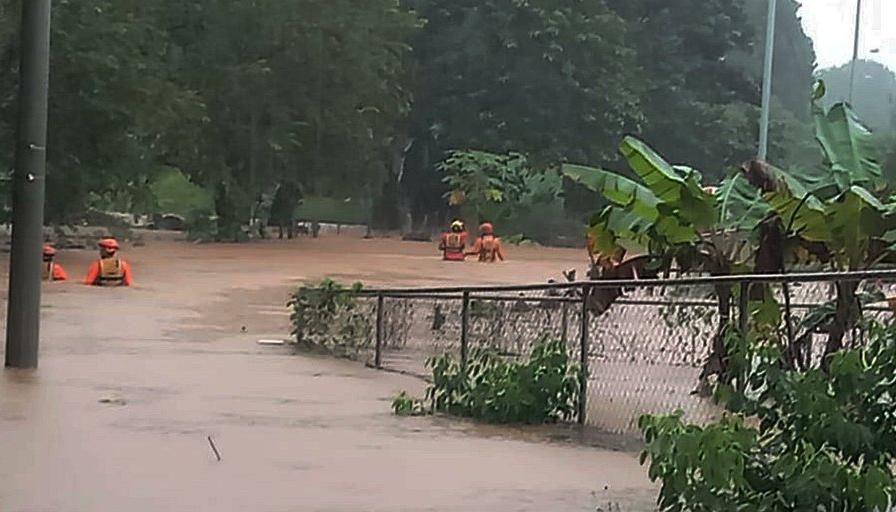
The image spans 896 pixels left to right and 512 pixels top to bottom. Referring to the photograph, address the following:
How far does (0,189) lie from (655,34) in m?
33.2

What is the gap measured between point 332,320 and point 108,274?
1310cm

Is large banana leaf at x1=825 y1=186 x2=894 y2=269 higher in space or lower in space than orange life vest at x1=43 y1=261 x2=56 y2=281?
higher

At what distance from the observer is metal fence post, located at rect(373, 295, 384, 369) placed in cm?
1616

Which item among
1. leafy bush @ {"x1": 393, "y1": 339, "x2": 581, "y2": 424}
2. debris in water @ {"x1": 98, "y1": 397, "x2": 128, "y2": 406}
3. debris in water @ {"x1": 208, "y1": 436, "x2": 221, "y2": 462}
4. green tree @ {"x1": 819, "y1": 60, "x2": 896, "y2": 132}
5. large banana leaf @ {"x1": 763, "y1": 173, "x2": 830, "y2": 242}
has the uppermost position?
green tree @ {"x1": 819, "y1": 60, "x2": 896, "y2": 132}

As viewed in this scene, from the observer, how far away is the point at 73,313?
2284 centimetres

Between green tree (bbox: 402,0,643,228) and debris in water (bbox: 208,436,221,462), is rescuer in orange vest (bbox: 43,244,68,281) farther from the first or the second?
green tree (bbox: 402,0,643,228)

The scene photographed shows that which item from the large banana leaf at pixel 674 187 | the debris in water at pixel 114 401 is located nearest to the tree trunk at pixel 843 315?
the large banana leaf at pixel 674 187

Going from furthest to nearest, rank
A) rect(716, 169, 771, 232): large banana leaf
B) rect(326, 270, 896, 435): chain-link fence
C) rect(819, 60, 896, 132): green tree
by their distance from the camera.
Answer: rect(819, 60, 896, 132): green tree → rect(716, 169, 771, 232): large banana leaf → rect(326, 270, 896, 435): chain-link fence

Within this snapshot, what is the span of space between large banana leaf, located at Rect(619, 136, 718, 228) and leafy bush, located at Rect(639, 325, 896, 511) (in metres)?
6.11

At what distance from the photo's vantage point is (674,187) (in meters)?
11.8

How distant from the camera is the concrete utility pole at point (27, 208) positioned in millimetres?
13188

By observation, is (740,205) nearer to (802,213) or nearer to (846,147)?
(846,147)

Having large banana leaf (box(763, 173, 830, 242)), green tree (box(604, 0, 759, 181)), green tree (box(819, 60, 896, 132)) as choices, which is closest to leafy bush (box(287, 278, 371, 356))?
large banana leaf (box(763, 173, 830, 242))

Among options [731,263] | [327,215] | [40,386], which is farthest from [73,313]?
[327,215]
